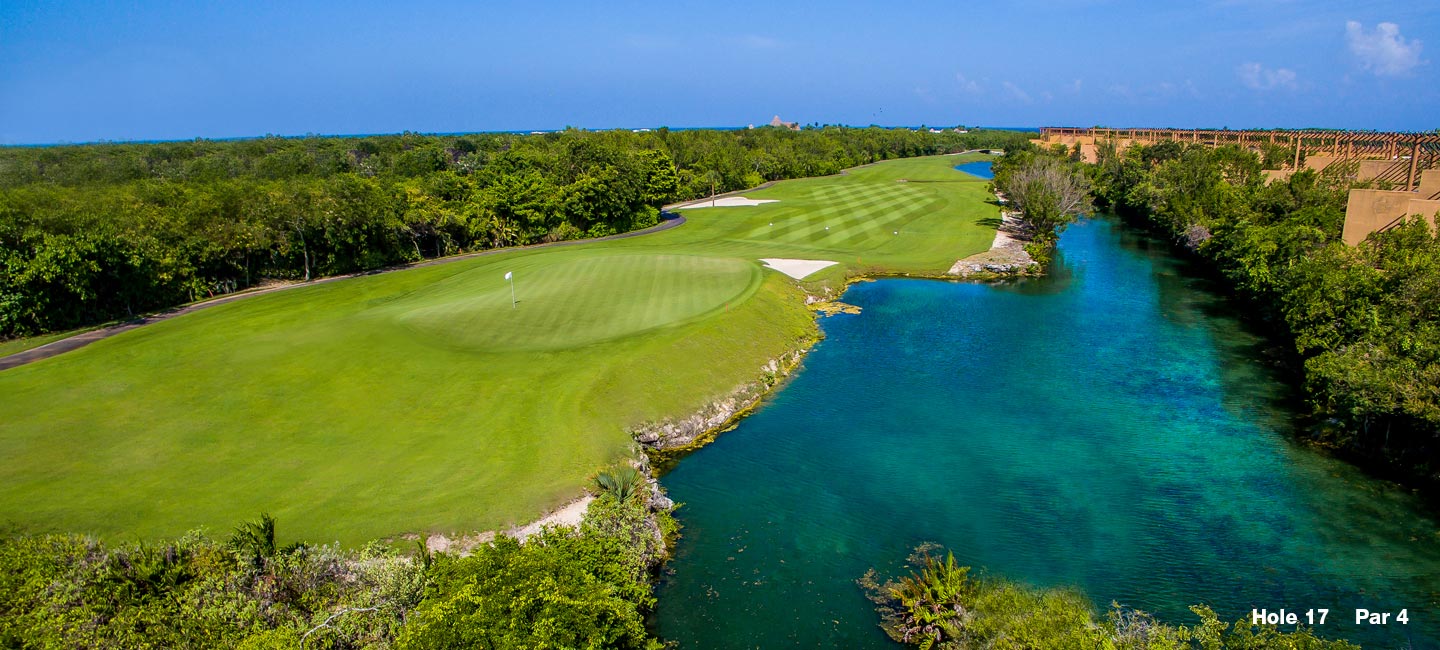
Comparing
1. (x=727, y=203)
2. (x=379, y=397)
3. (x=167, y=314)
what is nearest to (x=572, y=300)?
(x=379, y=397)

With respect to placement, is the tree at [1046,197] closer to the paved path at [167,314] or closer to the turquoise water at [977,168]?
the paved path at [167,314]

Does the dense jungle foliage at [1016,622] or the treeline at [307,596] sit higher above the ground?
the treeline at [307,596]

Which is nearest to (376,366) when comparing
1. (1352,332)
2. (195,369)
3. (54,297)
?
(195,369)

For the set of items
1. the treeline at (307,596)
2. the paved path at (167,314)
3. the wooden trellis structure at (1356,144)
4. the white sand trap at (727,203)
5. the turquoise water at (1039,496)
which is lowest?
the turquoise water at (1039,496)

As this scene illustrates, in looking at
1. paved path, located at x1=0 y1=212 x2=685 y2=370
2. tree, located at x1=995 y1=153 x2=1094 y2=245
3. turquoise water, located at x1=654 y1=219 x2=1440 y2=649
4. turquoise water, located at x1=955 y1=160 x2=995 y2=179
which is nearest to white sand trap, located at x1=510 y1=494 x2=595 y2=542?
turquoise water, located at x1=654 y1=219 x2=1440 y2=649

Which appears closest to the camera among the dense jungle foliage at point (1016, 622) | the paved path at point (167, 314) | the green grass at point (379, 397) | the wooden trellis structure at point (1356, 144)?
the dense jungle foliage at point (1016, 622)

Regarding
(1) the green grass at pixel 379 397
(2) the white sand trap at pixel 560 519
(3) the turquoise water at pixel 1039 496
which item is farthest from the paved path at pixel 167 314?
(3) the turquoise water at pixel 1039 496
